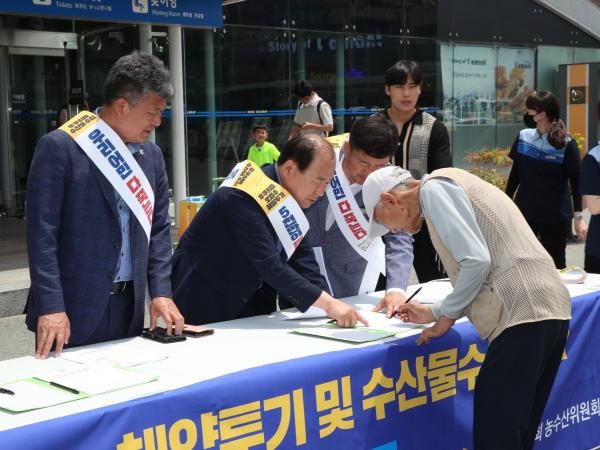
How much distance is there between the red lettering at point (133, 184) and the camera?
2571mm

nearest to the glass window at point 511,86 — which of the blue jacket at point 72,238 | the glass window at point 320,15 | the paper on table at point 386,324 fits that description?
the glass window at point 320,15

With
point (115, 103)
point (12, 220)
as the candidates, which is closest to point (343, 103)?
point (12, 220)

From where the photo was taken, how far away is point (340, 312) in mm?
2803

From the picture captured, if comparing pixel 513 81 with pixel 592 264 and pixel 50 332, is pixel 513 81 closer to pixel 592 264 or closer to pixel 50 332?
pixel 592 264

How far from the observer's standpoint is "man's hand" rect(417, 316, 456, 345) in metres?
2.54

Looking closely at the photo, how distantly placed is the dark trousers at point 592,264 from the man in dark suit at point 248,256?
1.71 m

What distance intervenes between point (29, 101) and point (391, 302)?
376 inches

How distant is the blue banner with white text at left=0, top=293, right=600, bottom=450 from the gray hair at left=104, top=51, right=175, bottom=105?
93 centimetres

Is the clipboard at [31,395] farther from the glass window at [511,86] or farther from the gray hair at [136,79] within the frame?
the glass window at [511,86]

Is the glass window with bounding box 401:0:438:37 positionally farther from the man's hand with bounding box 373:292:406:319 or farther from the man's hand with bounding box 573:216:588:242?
the man's hand with bounding box 373:292:406:319

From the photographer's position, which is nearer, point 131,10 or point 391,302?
point 391,302

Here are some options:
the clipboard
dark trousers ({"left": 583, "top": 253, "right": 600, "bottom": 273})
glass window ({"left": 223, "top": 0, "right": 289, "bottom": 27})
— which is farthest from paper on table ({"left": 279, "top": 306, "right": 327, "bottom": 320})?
glass window ({"left": 223, "top": 0, "right": 289, "bottom": 27})

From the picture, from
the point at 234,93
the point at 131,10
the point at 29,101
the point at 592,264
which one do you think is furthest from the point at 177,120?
the point at 592,264

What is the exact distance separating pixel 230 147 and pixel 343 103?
2.41 metres
